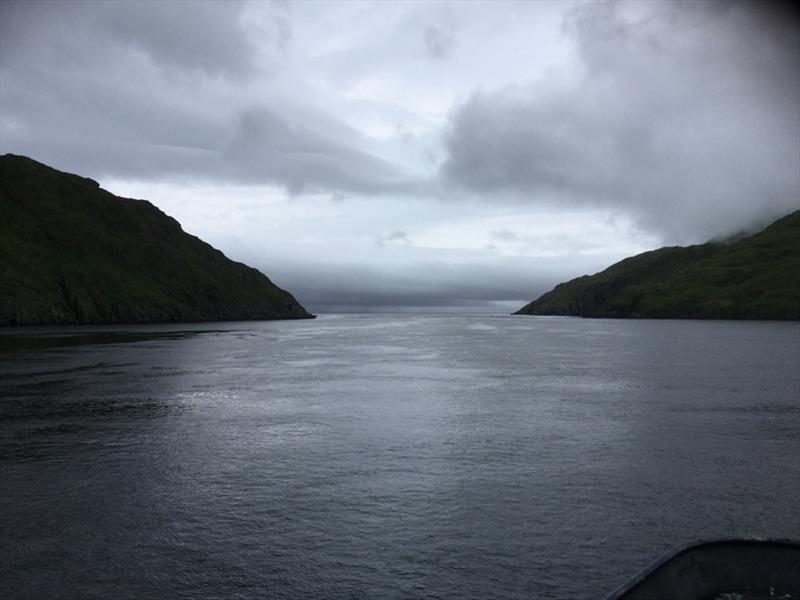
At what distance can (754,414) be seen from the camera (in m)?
36.6

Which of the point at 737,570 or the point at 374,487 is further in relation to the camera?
the point at 374,487

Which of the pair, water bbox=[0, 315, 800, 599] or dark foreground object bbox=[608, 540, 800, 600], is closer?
dark foreground object bbox=[608, 540, 800, 600]

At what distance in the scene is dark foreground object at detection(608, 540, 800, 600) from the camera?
9.88m

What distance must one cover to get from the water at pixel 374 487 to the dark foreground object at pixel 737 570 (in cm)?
336

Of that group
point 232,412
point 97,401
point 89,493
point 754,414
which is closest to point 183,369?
point 97,401

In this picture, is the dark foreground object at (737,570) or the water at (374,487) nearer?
the dark foreground object at (737,570)

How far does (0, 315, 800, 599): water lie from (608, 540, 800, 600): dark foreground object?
3.36 metres

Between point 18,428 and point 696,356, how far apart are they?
3207 inches

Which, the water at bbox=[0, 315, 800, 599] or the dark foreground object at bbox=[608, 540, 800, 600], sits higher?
the dark foreground object at bbox=[608, 540, 800, 600]

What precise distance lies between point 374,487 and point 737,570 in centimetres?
1242

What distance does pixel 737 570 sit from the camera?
10195 mm

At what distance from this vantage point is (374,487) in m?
20.4

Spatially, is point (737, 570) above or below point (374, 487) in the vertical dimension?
above

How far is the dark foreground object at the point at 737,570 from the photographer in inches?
389
